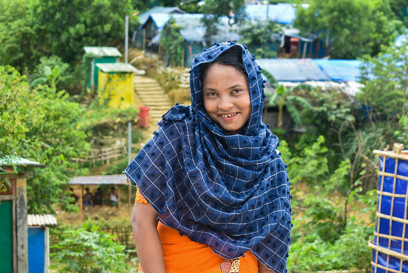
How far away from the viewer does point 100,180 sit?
40.5 ft

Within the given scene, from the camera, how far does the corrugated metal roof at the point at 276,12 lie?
1959 cm

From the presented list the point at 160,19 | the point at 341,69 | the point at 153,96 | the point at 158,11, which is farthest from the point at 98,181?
the point at 158,11

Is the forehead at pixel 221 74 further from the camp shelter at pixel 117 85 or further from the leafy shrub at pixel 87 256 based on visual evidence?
Result: the camp shelter at pixel 117 85

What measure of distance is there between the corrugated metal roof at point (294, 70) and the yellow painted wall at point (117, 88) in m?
3.77

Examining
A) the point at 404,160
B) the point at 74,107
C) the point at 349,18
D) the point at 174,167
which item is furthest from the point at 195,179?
the point at 349,18

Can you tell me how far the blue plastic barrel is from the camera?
12.4 feet

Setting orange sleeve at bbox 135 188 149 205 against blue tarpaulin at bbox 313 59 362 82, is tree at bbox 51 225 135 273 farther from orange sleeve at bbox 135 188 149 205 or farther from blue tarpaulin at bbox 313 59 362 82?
blue tarpaulin at bbox 313 59 362 82

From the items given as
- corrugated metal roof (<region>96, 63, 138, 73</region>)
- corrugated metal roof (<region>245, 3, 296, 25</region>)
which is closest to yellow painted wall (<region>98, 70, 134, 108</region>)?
corrugated metal roof (<region>96, 63, 138, 73</region>)

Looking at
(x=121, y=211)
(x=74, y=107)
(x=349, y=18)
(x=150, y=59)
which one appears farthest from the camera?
(x=150, y=59)

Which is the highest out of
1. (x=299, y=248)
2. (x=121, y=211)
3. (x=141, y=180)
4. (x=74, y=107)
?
(x=141, y=180)

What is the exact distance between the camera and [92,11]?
1571cm

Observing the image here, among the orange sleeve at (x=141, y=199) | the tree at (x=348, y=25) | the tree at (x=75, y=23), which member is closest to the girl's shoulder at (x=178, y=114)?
the orange sleeve at (x=141, y=199)

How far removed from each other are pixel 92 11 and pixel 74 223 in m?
6.78

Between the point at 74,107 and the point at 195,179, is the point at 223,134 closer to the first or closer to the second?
the point at 195,179
